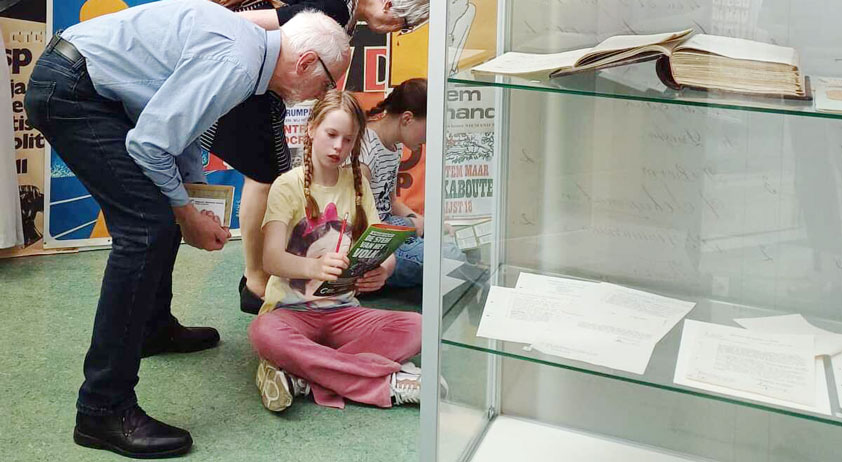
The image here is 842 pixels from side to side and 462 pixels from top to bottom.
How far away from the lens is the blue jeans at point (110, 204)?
2195mm

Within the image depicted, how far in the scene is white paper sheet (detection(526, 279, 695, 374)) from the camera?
4.81 ft

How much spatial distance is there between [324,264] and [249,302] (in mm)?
684

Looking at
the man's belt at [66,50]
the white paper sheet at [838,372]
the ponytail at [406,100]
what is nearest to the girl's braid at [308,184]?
the ponytail at [406,100]

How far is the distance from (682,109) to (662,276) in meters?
0.29

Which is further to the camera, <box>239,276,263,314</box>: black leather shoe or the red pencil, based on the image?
<box>239,276,263,314</box>: black leather shoe

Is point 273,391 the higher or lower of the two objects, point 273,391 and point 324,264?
the lower

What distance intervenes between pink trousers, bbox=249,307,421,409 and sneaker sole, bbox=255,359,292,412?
35 millimetres

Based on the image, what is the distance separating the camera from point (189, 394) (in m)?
2.59

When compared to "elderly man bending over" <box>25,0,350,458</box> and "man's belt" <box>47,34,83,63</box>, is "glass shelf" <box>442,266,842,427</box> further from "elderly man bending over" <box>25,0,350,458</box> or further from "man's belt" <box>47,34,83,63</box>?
"man's belt" <box>47,34,83,63</box>

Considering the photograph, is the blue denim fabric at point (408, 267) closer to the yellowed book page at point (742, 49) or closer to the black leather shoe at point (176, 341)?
the black leather shoe at point (176, 341)

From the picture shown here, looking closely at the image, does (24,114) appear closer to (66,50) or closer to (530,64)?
(66,50)

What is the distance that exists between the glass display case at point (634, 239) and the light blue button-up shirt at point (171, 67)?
0.75 m

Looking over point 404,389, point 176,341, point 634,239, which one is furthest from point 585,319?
point 176,341

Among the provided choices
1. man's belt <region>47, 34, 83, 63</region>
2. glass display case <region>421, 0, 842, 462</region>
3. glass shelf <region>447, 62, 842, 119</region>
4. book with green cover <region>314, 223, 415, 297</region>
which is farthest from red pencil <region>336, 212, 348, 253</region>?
glass shelf <region>447, 62, 842, 119</region>
